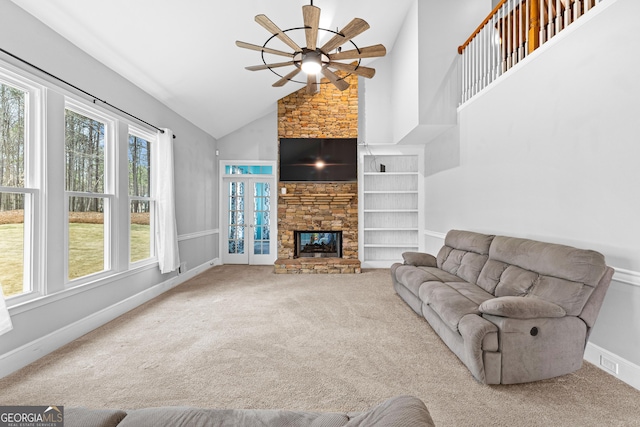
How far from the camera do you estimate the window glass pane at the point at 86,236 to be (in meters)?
3.06

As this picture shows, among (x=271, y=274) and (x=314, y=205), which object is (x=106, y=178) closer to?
(x=271, y=274)

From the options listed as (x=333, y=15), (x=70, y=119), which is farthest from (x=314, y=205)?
(x=70, y=119)

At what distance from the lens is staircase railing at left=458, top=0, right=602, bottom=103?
2817 mm

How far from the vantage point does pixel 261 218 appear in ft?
22.4

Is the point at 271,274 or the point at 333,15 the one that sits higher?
the point at 333,15

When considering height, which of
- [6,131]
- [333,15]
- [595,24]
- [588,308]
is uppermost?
[333,15]

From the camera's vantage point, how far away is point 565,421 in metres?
1.76

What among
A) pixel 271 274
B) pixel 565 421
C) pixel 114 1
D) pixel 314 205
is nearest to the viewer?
Result: pixel 565 421

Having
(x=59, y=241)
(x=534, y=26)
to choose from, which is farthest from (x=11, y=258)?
(x=534, y=26)

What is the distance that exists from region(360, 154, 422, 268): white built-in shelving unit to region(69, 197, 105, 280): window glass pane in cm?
443

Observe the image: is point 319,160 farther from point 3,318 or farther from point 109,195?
point 3,318

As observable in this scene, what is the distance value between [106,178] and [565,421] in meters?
4.43

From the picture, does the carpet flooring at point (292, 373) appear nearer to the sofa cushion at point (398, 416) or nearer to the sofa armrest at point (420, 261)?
the sofa armrest at point (420, 261)

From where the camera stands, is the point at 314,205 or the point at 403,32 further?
the point at 314,205
